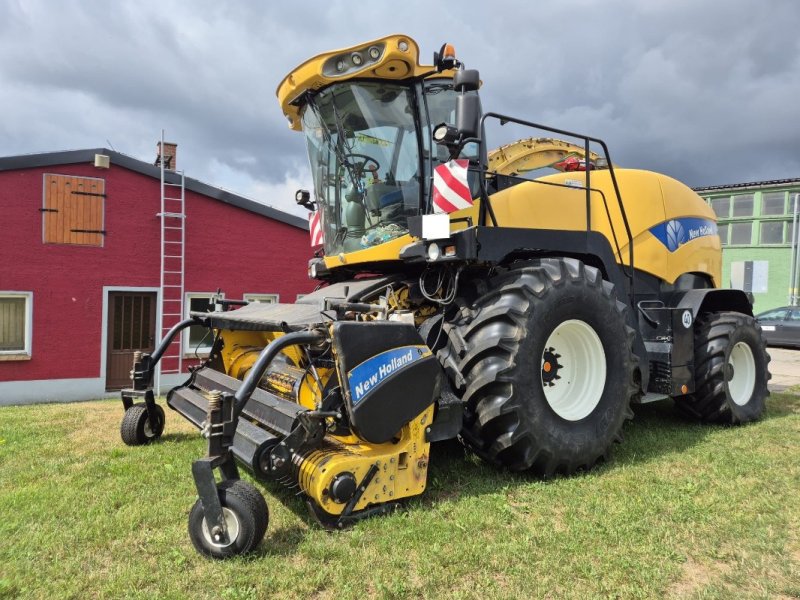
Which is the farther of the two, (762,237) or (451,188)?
(762,237)

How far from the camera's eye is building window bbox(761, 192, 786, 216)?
25344 millimetres

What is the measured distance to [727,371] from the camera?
5.66 m

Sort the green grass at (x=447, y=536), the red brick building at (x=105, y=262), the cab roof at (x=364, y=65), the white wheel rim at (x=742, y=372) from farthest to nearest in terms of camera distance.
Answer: the red brick building at (x=105, y=262), the white wheel rim at (x=742, y=372), the cab roof at (x=364, y=65), the green grass at (x=447, y=536)

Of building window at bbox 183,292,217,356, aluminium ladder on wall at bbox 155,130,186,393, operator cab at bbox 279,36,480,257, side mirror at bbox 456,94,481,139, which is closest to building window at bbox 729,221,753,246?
building window at bbox 183,292,217,356

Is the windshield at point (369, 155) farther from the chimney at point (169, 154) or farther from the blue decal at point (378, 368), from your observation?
the chimney at point (169, 154)

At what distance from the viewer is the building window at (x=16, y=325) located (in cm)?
1026

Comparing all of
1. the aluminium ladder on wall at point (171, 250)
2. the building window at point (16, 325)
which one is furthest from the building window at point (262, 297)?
the building window at point (16, 325)

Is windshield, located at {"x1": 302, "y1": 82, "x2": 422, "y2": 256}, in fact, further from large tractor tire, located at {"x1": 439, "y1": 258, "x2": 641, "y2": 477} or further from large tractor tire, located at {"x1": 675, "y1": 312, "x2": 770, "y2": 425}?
large tractor tire, located at {"x1": 675, "y1": 312, "x2": 770, "y2": 425}

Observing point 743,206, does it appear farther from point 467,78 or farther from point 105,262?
point 467,78

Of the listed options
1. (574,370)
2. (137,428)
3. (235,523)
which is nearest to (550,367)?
(574,370)

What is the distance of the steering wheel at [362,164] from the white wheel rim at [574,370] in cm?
190

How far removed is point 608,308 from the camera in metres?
4.23

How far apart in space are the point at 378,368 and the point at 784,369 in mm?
12005

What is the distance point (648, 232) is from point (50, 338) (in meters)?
10.2
